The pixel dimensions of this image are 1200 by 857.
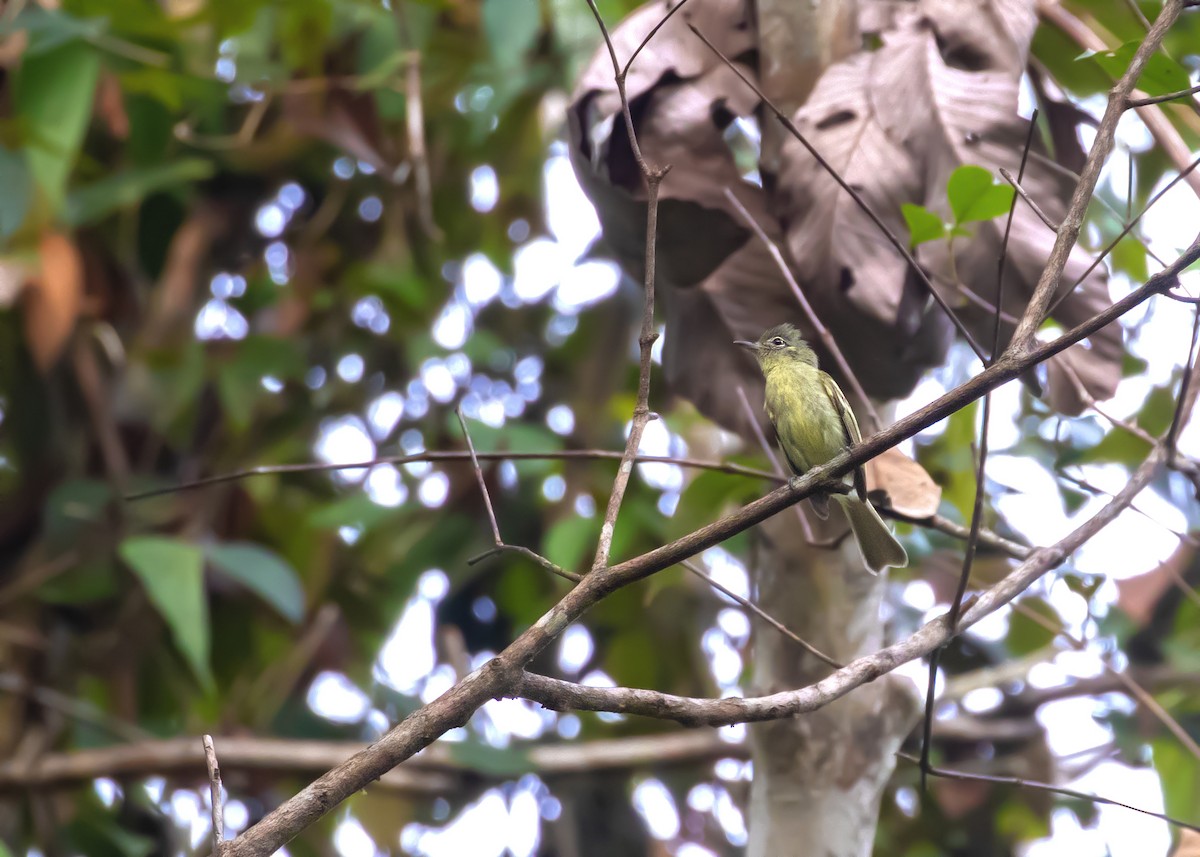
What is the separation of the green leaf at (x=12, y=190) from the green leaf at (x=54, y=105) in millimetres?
37

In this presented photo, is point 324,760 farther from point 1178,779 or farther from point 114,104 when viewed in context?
point 1178,779

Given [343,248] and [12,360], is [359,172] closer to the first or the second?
[343,248]

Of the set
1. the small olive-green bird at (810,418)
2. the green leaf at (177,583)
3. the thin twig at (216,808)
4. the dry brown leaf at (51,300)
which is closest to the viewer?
the thin twig at (216,808)

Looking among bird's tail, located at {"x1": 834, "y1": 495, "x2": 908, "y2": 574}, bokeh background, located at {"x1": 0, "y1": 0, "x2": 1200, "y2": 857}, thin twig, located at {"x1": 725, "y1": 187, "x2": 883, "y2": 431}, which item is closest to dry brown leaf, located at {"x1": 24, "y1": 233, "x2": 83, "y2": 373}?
bokeh background, located at {"x1": 0, "y1": 0, "x2": 1200, "y2": 857}

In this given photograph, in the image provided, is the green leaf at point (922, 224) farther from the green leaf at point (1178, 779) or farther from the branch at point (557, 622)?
the green leaf at point (1178, 779)

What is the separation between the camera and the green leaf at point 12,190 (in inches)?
144

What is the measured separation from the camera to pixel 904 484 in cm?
247

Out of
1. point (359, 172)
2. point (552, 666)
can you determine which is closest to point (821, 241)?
point (552, 666)

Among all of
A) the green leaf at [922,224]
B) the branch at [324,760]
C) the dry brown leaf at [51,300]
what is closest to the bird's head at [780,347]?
the green leaf at [922,224]

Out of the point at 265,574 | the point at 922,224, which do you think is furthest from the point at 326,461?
the point at 922,224

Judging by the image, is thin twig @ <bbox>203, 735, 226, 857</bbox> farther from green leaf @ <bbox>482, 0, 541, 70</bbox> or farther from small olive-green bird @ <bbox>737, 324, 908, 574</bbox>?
green leaf @ <bbox>482, 0, 541, 70</bbox>

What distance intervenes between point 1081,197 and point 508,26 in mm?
2643

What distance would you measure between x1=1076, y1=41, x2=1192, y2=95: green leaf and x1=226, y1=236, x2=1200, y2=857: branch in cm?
78

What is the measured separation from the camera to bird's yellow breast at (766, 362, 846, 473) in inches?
127
